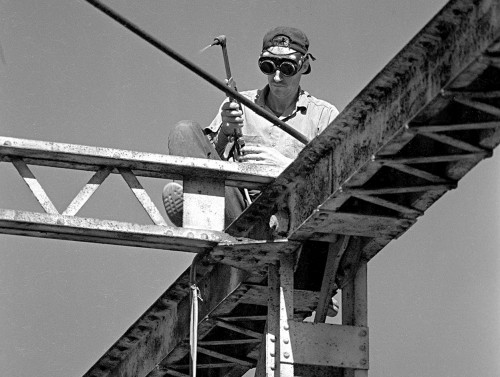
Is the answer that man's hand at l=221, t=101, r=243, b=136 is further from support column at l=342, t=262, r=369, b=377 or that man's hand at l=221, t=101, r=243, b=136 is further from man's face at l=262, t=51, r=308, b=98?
support column at l=342, t=262, r=369, b=377

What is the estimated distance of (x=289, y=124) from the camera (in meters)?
16.8

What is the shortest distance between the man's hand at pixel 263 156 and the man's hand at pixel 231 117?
38 centimetres

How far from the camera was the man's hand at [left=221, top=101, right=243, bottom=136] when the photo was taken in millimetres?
16188

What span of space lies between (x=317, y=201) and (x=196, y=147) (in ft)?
6.67

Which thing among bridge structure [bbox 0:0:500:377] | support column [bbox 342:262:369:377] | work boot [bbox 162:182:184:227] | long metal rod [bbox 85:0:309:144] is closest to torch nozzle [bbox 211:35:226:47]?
long metal rod [bbox 85:0:309:144]

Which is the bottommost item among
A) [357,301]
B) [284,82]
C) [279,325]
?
[279,325]

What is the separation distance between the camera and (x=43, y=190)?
14906mm

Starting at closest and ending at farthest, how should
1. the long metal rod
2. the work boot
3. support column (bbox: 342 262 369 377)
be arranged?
1. the long metal rod
2. support column (bbox: 342 262 369 377)
3. the work boot

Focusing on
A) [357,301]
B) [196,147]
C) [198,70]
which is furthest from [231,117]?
[357,301]

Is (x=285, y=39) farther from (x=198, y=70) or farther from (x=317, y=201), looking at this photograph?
(x=317, y=201)

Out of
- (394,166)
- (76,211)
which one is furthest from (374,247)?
(76,211)

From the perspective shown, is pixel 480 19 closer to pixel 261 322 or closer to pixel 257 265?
pixel 257 265

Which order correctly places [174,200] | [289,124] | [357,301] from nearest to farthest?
[357,301]
[174,200]
[289,124]

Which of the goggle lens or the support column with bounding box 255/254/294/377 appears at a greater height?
the goggle lens
